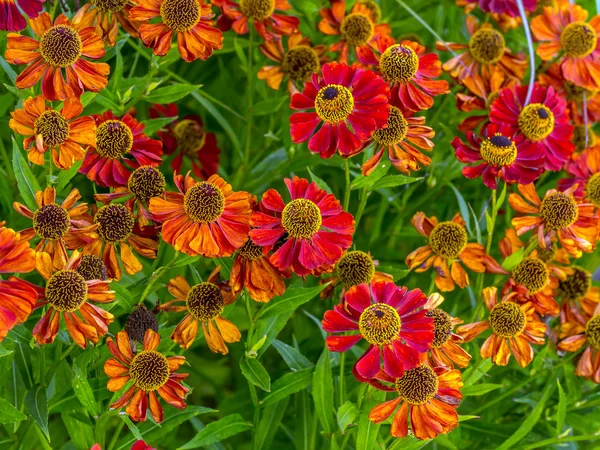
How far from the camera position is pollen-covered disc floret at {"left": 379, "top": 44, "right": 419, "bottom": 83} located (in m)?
1.06

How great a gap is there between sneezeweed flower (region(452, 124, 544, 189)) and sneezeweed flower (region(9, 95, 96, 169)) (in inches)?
19.8

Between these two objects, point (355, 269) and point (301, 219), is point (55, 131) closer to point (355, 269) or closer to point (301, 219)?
point (301, 219)

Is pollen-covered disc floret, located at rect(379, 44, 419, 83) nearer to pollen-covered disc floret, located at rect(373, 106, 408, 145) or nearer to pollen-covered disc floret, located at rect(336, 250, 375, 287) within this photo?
pollen-covered disc floret, located at rect(373, 106, 408, 145)

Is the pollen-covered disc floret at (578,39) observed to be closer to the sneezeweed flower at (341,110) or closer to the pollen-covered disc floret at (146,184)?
the sneezeweed flower at (341,110)

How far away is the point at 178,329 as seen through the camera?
37.6 inches

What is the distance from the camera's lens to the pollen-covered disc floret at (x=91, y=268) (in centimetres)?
89

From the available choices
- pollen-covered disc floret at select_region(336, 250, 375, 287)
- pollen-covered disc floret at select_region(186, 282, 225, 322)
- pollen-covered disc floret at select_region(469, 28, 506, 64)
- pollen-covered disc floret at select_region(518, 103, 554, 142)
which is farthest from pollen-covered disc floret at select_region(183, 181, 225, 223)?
pollen-covered disc floret at select_region(469, 28, 506, 64)

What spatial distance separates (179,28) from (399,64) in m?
0.29

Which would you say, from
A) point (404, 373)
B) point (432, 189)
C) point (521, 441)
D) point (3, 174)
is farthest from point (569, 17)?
point (3, 174)

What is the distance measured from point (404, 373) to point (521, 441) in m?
0.40

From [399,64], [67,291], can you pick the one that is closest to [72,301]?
[67,291]

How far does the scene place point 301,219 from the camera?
92 centimetres

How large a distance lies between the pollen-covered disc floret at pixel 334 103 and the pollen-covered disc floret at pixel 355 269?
0.18 m

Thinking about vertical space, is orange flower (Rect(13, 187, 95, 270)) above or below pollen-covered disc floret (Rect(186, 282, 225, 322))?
above
